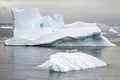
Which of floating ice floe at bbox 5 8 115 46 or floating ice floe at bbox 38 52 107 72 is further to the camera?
floating ice floe at bbox 5 8 115 46

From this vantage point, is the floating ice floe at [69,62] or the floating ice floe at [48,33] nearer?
the floating ice floe at [69,62]

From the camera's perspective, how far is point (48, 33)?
114 ft

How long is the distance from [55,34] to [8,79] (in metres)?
19.1

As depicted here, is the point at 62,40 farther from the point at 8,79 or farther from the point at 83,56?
the point at 8,79

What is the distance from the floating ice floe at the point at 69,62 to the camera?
17.9 meters

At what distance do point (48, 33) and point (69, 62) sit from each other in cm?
1641

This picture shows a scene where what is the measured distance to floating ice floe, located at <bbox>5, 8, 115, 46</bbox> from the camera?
3453 cm

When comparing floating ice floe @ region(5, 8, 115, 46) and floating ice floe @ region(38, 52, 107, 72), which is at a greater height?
floating ice floe @ region(38, 52, 107, 72)

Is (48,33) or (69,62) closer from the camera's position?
(69,62)

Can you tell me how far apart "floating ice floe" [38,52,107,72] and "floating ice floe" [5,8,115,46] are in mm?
13878

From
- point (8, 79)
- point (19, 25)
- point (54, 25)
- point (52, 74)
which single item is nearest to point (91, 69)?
point (52, 74)

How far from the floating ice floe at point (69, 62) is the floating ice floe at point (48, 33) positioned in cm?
1388

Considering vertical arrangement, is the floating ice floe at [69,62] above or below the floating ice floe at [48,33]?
above

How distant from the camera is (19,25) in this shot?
119 feet
